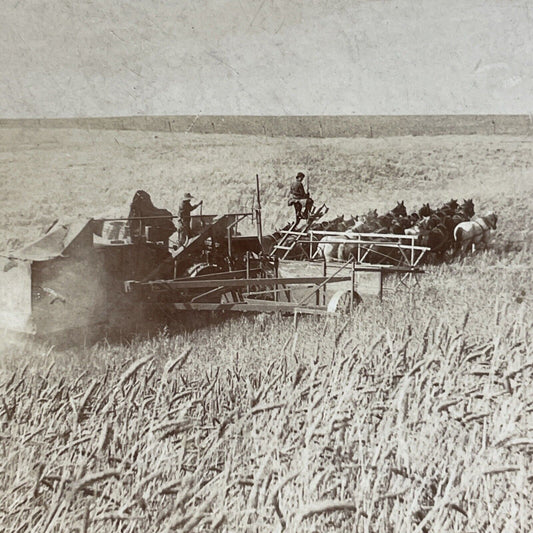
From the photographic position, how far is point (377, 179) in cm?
1712

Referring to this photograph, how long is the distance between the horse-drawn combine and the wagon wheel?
0.04ft

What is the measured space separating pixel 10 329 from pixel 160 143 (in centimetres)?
702

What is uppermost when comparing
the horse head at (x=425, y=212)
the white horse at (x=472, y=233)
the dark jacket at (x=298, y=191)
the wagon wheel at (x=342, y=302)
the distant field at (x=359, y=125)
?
the distant field at (x=359, y=125)

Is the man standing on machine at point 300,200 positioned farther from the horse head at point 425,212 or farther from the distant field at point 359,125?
the distant field at point 359,125

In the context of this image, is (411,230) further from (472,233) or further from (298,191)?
(298,191)

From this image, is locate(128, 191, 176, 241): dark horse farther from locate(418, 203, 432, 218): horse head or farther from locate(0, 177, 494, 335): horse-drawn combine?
locate(418, 203, 432, 218): horse head

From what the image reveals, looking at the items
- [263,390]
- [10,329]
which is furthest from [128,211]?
[263,390]

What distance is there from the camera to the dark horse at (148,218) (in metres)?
6.58

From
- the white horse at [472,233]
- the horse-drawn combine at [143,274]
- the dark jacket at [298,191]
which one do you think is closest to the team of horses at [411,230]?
the white horse at [472,233]

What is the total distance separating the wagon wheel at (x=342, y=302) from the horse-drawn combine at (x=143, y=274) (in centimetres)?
1

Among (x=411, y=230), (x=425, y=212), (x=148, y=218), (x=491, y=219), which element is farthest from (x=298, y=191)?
(x=491, y=219)

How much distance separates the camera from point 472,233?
12.6 m

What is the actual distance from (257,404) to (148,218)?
3947 millimetres

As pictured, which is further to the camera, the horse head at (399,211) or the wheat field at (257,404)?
the horse head at (399,211)
